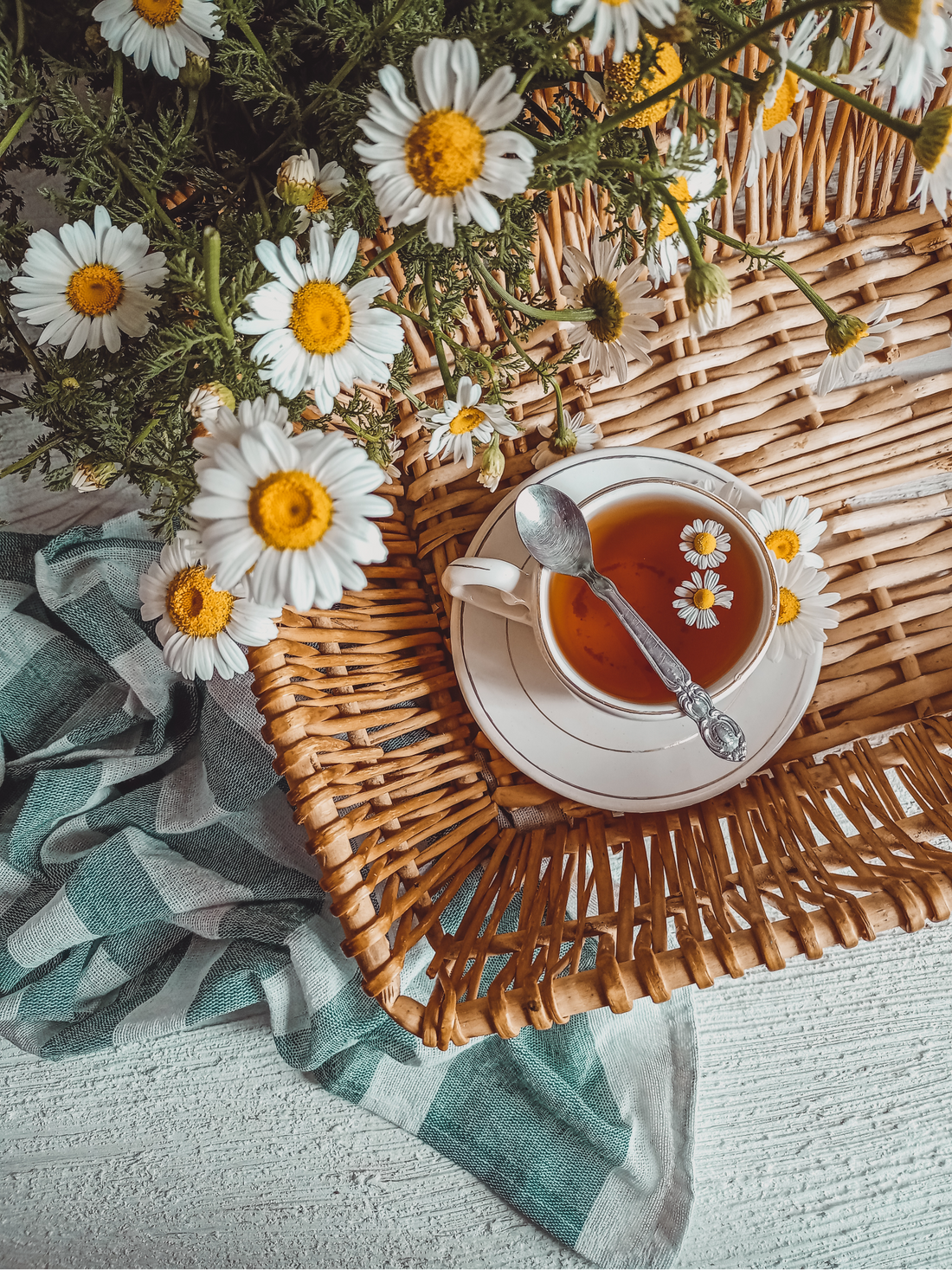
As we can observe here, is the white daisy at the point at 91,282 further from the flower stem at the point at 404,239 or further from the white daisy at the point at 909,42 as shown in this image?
the white daisy at the point at 909,42

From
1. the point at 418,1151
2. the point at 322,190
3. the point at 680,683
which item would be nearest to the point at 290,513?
the point at 322,190

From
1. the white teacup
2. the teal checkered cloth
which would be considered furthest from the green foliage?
the teal checkered cloth

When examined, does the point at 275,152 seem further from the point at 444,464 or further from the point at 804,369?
the point at 804,369

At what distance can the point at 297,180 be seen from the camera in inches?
18.4

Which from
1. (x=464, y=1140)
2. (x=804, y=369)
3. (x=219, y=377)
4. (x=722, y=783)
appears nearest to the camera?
(x=219, y=377)

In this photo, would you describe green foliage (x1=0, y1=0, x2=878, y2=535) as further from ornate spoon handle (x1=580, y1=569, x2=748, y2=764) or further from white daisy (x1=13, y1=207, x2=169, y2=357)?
ornate spoon handle (x1=580, y1=569, x2=748, y2=764)

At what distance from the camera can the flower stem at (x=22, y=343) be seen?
1.73 feet

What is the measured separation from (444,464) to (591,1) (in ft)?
1.37

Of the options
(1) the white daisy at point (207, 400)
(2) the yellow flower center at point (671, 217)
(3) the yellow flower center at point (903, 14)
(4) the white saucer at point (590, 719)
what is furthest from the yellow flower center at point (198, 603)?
(3) the yellow flower center at point (903, 14)

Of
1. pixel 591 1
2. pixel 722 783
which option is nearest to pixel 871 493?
pixel 722 783

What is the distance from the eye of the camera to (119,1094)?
927 millimetres

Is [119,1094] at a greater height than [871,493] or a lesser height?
lesser

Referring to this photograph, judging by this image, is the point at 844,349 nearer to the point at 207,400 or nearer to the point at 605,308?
the point at 605,308

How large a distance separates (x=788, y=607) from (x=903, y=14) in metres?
0.38
